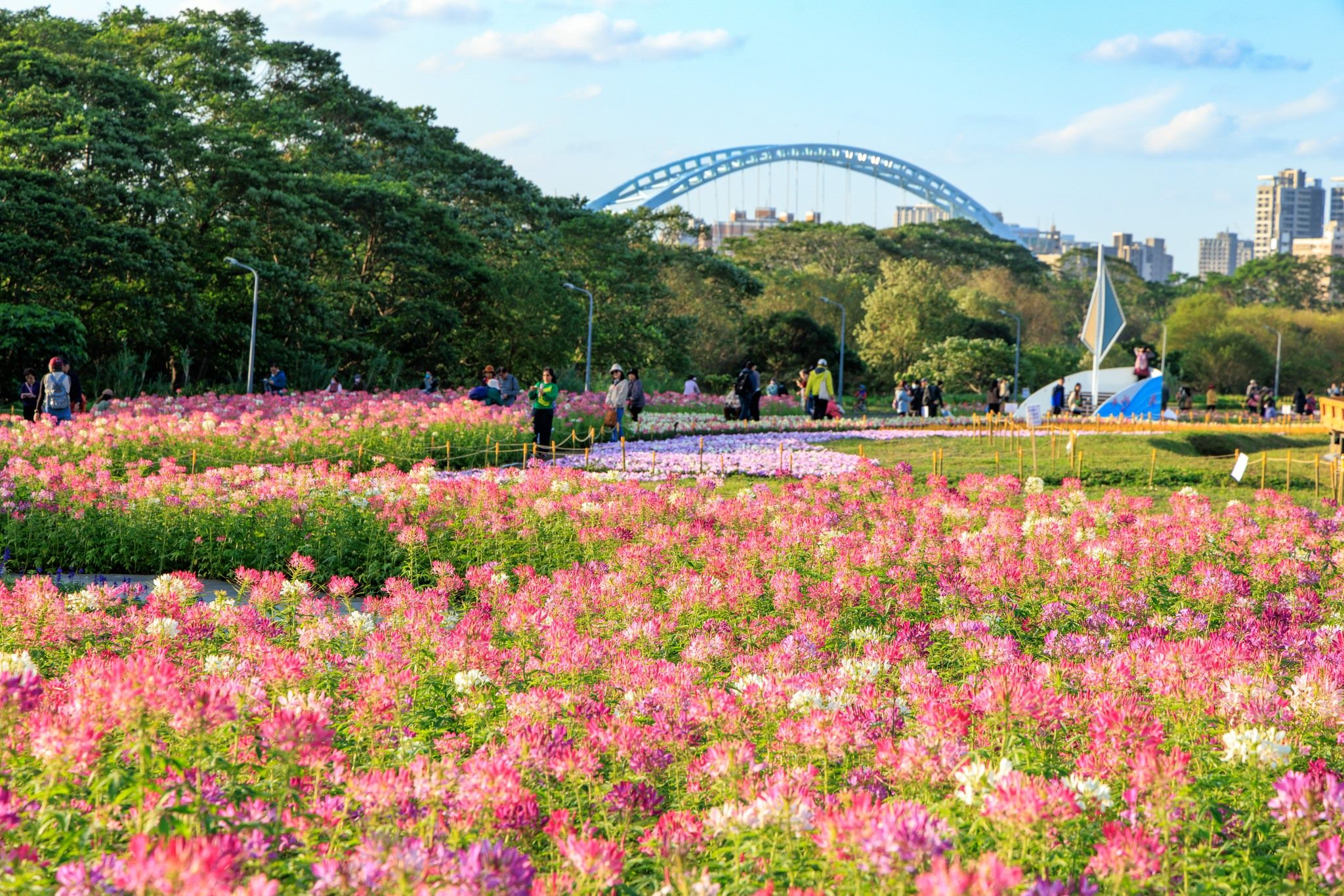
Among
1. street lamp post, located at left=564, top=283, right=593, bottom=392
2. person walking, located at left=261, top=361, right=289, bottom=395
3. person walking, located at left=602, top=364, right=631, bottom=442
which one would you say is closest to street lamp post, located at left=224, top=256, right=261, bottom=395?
person walking, located at left=261, top=361, right=289, bottom=395

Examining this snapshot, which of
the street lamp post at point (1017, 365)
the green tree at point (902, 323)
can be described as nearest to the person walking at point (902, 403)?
the street lamp post at point (1017, 365)

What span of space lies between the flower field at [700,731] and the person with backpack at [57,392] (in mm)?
11525

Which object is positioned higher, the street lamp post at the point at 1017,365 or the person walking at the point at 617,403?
the street lamp post at the point at 1017,365

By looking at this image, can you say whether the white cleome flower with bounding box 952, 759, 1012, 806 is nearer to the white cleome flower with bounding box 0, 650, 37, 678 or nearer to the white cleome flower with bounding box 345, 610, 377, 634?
the white cleome flower with bounding box 0, 650, 37, 678

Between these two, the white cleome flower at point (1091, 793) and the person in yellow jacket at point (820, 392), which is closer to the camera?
the white cleome flower at point (1091, 793)

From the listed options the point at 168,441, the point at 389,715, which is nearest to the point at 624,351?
the point at 168,441

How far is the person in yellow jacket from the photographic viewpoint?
1038 inches

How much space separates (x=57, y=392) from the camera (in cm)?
1639

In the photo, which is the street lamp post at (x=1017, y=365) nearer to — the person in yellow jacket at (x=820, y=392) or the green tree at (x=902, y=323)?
the green tree at (x=902, y=323)

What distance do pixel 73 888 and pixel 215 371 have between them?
116ft

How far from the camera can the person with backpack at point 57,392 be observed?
16344mm

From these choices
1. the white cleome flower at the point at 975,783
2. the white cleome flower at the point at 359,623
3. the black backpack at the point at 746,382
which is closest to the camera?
the white cleome flower at the point at 975,783

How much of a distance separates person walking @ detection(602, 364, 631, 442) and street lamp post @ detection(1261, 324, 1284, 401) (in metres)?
56.1

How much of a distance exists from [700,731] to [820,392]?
912 inches
